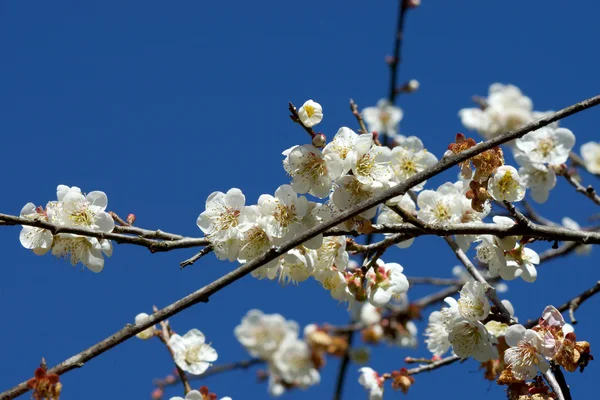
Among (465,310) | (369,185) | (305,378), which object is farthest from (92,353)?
(305,378)

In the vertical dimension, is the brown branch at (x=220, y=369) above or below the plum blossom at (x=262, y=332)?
below

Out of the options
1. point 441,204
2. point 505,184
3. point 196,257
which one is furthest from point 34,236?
point 505,184

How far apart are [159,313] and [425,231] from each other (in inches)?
29.5

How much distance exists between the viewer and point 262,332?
6.98 metres

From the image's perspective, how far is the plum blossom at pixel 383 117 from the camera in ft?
21.4

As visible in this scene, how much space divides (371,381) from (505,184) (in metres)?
1.13

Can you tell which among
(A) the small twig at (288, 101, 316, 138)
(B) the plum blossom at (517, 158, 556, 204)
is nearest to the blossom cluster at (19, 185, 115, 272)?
(A) the small twig at (288, 101, 316, 138)

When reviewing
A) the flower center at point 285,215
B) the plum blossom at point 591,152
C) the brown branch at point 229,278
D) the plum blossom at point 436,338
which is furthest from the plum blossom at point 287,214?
the plum blossom at point 591,152

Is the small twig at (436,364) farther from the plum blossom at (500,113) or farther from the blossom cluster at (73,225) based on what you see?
the plum blossom at (500,113)

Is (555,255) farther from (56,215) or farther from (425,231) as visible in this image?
(56,215)

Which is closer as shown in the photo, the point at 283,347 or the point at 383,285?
the point at 383,285

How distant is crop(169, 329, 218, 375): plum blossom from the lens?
2.96 metres

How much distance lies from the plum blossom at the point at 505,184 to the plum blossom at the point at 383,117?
14.2 feet

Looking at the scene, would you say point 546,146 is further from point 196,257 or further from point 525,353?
point 196,257
